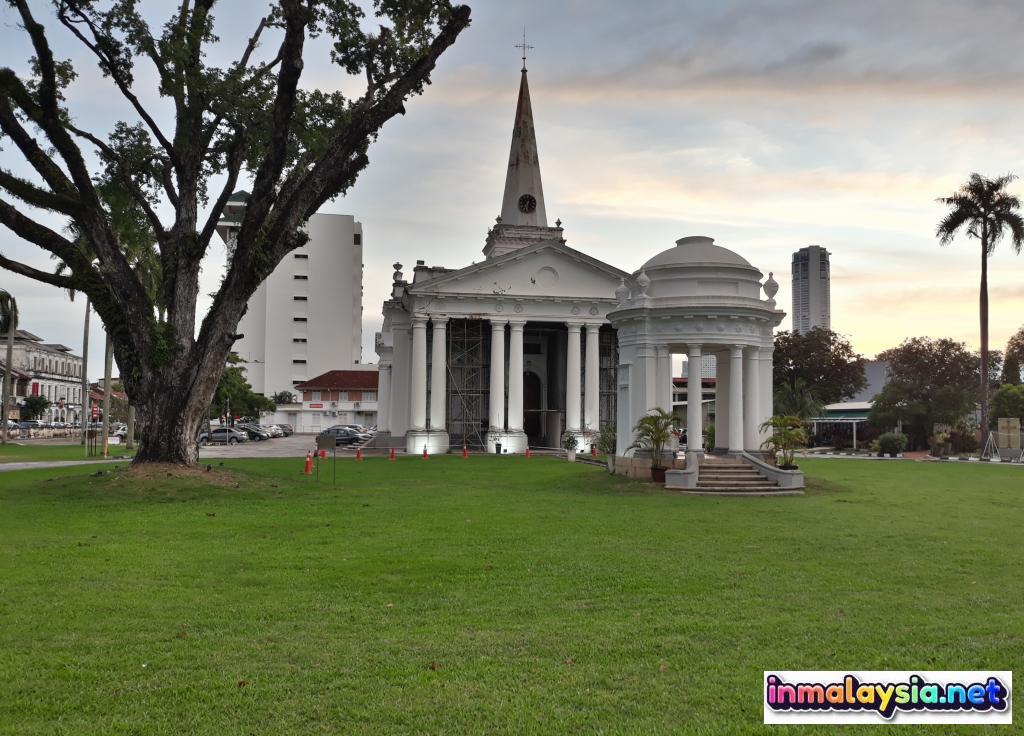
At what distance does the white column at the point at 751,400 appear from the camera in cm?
2367

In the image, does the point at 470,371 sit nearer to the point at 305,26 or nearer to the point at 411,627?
the point at 305,26

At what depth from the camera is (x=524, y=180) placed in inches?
2056

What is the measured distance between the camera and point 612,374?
166 feet

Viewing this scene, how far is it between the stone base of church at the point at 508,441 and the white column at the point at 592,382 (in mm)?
3908

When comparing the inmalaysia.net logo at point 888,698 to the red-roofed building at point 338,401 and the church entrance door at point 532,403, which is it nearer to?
the church entrance door at point 532,403

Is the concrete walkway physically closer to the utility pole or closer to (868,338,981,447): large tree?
the utility pole

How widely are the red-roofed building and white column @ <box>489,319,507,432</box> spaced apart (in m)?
41.9

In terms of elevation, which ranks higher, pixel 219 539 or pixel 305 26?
pixel 305 26

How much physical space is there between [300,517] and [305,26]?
11632 millimetres

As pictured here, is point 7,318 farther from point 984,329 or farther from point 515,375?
point 984,329

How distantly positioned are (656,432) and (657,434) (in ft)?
0.19

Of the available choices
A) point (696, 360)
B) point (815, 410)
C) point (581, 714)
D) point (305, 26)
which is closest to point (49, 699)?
point (581, 714)

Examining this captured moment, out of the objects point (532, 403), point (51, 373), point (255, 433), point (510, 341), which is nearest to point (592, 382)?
point (510, 341)

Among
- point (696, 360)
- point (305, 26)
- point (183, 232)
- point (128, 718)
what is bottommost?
point (128, 718)
